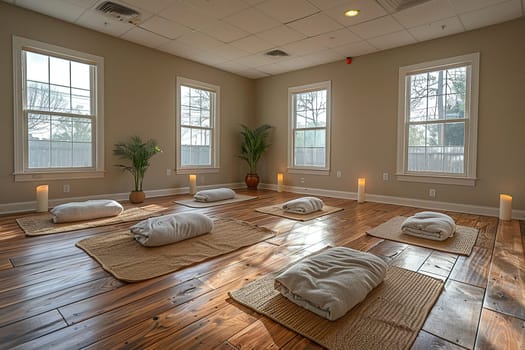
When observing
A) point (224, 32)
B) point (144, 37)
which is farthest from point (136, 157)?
point (224, 32)

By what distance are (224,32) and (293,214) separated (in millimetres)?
2871

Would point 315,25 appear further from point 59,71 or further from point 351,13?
point 59,71

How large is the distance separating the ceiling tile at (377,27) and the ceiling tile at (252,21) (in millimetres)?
1176

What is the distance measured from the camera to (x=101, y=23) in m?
4.09

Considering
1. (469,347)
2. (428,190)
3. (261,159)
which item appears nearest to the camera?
(469,347)

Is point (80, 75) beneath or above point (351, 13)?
beneath

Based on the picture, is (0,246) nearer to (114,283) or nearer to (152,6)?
(114,283)

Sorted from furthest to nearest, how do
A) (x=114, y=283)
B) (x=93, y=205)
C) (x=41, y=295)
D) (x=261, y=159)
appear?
(x=261, y=159)
(x=93, y=205)
(x=114, y=283)
(x=41, y=295)

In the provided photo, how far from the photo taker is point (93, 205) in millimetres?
3521

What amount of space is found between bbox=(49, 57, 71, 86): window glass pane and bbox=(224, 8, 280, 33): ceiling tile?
2.44 metres

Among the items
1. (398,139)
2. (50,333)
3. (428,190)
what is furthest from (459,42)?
(50,333)

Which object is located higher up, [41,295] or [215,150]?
[215,150]

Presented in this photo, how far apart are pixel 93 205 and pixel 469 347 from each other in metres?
3.76

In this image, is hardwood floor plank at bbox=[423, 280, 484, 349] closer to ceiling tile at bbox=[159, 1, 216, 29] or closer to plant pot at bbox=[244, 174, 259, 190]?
ceiling tile at bbox=[159, 1, 216, 29]
